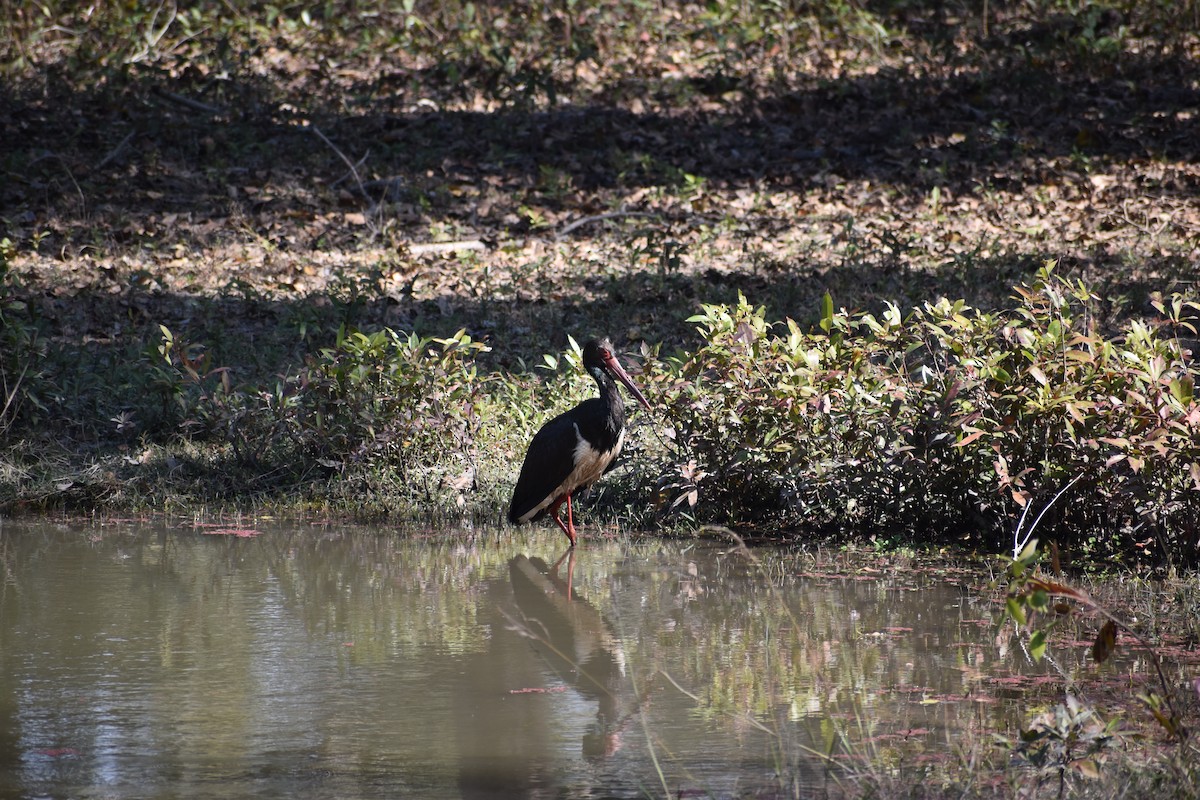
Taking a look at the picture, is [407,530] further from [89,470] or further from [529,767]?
[529,767]

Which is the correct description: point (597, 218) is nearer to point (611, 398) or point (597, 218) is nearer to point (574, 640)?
point (611, 398)

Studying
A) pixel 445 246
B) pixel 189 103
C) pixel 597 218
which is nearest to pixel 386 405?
pixel 445 246

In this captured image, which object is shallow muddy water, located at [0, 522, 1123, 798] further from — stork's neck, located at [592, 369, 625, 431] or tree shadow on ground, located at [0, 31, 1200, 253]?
tree shadow on ground, located at [0, 31, 1200, 253]

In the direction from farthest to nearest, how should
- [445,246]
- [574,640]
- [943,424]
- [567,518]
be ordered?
[445,246] → [567,518] → [943,424] → [574,640]

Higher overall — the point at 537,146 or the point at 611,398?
the point at 537,146


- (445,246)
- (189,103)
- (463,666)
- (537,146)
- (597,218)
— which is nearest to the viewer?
(463,666)

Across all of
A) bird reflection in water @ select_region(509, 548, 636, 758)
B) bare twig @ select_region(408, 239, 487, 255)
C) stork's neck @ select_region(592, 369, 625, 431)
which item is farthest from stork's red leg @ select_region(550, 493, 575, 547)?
bare twig @ select_region(408, 239, 487, 255)

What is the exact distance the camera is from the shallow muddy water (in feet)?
14.3

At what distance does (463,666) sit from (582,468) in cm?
224

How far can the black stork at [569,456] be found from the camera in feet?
24.9

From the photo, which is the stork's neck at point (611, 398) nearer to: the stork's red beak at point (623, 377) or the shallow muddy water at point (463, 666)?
the stork's red beak at point (623, 377)

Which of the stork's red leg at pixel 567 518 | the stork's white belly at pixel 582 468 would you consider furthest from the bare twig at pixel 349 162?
the stork's white belly at pixel 582 468

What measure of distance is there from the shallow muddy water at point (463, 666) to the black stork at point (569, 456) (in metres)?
0.24

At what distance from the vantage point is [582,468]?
25.0 ft
